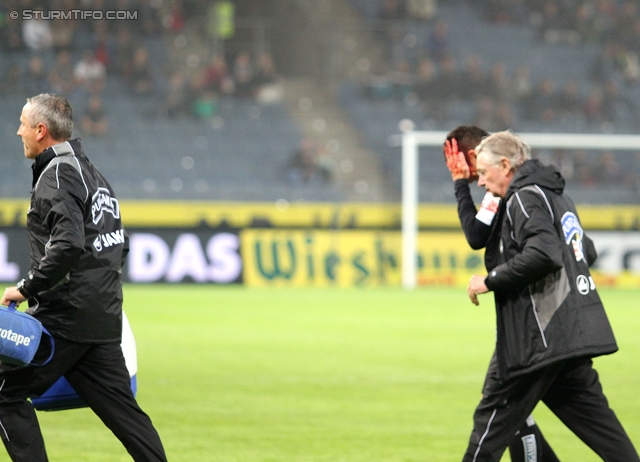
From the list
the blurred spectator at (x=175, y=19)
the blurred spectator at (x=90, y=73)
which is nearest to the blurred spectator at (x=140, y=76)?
the blurred spectator at (x=90, y=73)

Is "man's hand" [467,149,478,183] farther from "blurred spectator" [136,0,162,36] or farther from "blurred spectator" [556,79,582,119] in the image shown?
"blurred spectator" [556,79,582,119]

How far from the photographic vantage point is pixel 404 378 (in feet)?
34.7

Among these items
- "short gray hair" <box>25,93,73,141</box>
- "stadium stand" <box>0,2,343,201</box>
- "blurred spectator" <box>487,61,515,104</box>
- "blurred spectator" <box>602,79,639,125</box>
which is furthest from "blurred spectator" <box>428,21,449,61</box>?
"short gray hair" <box>25,93,73,141</box>

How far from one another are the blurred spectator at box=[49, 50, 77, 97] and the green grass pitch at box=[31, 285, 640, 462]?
9.91 metres

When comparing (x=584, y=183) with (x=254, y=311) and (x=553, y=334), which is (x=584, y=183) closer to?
(x=254, y=311)

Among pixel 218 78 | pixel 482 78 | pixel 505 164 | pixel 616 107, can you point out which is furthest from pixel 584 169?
pixel 505 164

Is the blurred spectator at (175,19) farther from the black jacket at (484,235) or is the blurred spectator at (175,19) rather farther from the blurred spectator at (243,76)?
the black jacket at (484,235)

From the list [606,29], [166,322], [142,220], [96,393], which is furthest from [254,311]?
[606,29]

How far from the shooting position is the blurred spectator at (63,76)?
27141 mm

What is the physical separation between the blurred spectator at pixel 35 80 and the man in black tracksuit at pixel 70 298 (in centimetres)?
2222

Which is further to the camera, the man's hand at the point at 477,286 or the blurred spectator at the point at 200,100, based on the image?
the blurred spectator at the point at 200,100

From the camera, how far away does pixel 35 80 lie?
1049 inches
